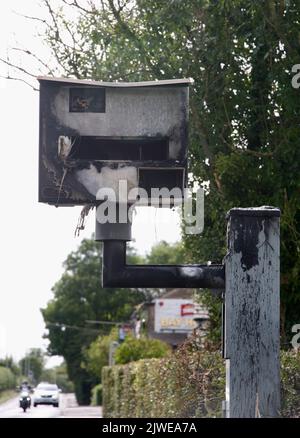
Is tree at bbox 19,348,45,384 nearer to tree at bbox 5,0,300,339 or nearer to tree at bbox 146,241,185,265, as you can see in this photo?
tree at bbox 146,241,185,265

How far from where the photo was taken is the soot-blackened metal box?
5.82 m

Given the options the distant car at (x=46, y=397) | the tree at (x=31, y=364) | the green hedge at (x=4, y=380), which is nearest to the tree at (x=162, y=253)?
the green hedge at (x=4, y=380)

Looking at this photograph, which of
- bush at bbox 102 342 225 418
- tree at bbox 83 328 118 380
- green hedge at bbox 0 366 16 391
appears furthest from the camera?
green hedge at bbox 0 366 16 391

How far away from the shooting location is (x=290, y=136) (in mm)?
16188

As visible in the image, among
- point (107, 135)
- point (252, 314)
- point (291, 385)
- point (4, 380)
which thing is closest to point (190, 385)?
point (291, 385)

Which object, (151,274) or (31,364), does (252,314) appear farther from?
(31,364)

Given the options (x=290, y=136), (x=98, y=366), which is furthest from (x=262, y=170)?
(x=98, y=366)

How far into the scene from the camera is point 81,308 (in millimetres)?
104125

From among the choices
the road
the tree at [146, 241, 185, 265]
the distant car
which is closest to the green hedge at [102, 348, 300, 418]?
the road

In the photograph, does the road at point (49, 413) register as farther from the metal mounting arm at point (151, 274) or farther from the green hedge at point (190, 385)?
the metal mounting arm at point (151, 274)

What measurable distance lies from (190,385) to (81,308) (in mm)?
91797

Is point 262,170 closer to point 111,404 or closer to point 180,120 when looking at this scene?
point 180,120

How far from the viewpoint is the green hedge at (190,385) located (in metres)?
9.05

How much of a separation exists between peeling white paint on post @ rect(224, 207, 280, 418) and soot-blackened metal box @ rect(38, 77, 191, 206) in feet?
1.59
